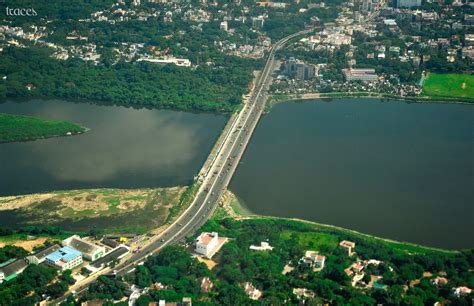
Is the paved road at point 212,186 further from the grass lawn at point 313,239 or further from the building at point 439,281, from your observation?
the building at point 439,281

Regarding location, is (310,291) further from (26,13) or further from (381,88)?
(26,13)

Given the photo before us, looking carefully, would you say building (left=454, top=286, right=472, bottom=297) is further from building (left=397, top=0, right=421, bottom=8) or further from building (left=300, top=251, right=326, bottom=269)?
building (left=397, top=0, right=421, bottom=8)

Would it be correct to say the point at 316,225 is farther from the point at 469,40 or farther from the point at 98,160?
the point at 469,40

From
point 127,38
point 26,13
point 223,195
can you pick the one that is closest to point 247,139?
point 223,195

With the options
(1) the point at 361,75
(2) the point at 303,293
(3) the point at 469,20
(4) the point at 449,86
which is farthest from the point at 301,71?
(2) the point at 303,293

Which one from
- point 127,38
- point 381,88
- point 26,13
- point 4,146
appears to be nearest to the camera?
point 4,146
